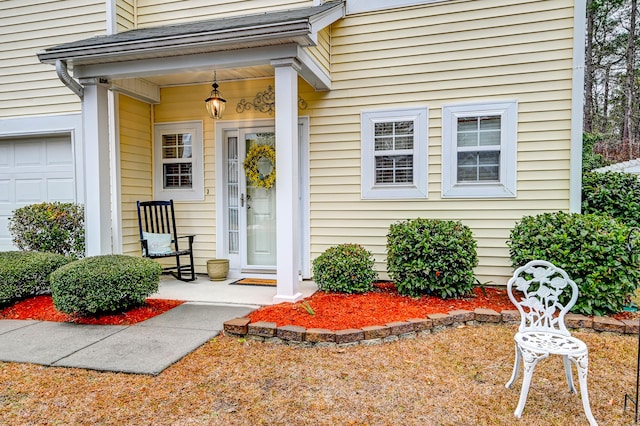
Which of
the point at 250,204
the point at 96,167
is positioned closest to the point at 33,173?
the point at 96,167

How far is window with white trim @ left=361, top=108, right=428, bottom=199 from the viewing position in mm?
5105

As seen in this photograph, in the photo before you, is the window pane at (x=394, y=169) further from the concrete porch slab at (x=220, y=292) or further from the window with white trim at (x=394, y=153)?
the concrete porch slab at (x=220, y=292)

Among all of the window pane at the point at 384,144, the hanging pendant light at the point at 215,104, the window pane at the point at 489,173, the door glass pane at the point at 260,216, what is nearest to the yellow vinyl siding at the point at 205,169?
the hanging pendant light at the point at 215,104

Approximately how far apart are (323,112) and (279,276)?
2.44m

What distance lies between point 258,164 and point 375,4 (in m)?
2.68

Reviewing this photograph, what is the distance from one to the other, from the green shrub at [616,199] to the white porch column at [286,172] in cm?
358

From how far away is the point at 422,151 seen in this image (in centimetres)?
509

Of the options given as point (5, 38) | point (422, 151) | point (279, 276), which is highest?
point (5, 38)

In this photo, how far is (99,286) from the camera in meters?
3.71

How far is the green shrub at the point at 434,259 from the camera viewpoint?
418 cm

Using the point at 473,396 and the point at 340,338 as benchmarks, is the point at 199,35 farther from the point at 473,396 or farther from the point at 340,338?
the point at 473,396

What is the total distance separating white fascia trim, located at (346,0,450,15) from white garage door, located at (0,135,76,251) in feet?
14.9

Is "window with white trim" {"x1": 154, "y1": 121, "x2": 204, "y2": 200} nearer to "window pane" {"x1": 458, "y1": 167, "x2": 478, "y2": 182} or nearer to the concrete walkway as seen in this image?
the concrete walkway

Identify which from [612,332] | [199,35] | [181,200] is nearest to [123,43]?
[199,35]
